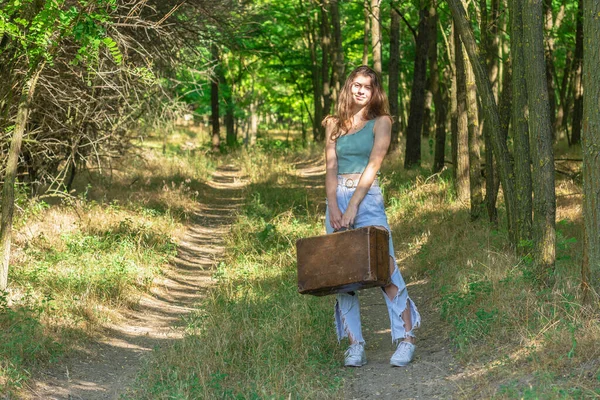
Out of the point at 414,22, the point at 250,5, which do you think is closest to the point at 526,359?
the point at 250,5

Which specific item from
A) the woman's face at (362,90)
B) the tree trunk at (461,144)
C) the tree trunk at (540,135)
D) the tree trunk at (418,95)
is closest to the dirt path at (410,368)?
the tree trunk at (540,135)

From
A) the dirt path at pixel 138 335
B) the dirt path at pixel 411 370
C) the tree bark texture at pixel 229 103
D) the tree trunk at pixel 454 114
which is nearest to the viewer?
the dirt path at pixel 411 370

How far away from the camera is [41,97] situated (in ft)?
36.6

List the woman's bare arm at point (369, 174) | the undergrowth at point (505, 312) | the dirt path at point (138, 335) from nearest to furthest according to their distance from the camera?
the undergrowth at point (505, 312)
the woman's bare arm at point (369, 174)
the dirt path at point (138, 335)

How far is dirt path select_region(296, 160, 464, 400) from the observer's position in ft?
16.2

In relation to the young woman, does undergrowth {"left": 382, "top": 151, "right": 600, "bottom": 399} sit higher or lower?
lower

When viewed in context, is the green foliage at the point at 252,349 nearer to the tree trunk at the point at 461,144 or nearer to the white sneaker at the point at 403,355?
the white sneaker at the point at 403,355

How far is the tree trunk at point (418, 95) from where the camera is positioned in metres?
15.5

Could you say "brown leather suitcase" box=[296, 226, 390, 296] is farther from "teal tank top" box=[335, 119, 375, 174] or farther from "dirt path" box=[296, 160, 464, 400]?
"dirt path" box=[296, 160, 464, 400]

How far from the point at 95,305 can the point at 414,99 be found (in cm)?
Answer: 991

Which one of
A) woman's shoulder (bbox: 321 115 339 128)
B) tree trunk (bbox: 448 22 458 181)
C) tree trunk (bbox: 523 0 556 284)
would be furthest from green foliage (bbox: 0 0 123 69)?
tree trunk (bbox: 448 22 458 181)

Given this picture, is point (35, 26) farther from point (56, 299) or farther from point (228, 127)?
point (228, 127)

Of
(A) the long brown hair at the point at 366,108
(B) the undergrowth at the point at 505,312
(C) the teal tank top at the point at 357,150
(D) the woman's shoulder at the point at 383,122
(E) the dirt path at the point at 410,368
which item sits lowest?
(E) the dirt path at the point at 410,368

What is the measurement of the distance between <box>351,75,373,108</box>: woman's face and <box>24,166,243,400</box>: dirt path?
8.88 feet
